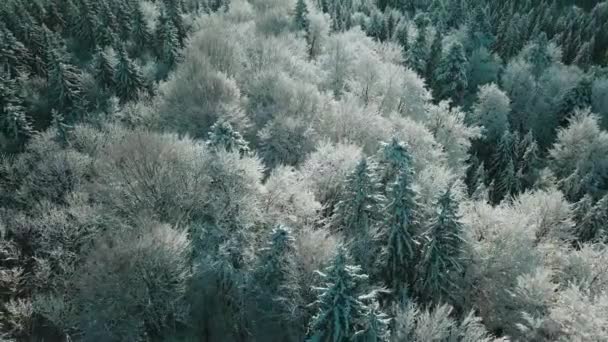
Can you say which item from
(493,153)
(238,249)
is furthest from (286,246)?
(493,153)

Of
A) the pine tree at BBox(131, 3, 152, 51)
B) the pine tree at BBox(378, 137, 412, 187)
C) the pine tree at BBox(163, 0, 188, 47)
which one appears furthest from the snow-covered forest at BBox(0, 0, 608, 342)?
the pine tree at BBox(163, 0, 188, 47)

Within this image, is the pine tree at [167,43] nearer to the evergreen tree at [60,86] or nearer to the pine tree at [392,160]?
the evergreen tree at [60,86]

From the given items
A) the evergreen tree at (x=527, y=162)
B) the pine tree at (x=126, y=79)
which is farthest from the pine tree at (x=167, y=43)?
the evergreen tree at (x=527, y=162)

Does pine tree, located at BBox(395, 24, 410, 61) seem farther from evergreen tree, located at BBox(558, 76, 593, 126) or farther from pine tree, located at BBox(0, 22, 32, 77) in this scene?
pine tree, located at BBox(0, 22, 32, 77)

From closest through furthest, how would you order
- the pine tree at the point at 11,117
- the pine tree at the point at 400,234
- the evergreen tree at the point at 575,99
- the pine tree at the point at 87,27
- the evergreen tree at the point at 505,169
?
1. the pine tree at the point at 400,234
2. the pine tree at the point at 11,117
3. the evergreen tree at the point at 505,169
4. the pine tree at the point at 87,27
5. the evergreen tree at the point at 575,99

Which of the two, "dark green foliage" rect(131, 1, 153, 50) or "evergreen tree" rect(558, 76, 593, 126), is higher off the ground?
"dark green foliage" rect(131, 1, 153, 50)

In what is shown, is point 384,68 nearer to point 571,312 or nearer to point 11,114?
point 571,312
